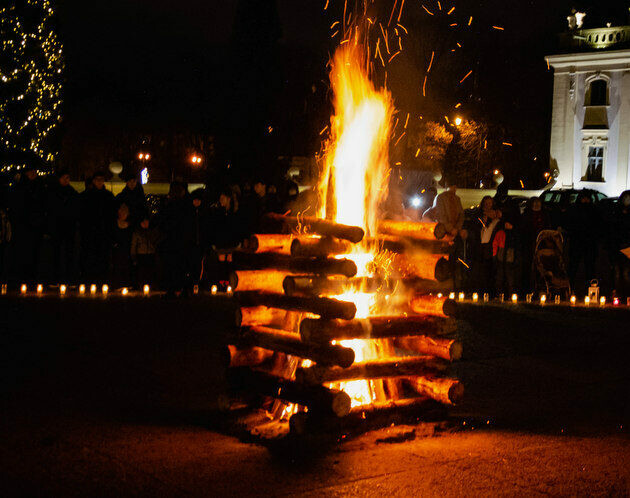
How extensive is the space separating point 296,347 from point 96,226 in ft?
35.7

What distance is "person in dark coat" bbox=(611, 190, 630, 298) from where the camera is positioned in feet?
56.0

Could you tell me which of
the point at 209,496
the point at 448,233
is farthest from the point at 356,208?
the point at 209,496

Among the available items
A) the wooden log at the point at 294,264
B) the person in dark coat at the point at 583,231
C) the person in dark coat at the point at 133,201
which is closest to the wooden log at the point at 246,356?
the wooden log at the point at 294,264

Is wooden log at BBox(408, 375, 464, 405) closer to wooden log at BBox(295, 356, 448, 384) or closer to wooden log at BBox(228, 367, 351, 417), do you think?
wooden log at BBox(295, 356, 448, 384)

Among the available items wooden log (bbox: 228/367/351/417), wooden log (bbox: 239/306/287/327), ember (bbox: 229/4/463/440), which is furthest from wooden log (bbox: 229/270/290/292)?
wooden log (bbox: 228/367/351/417)

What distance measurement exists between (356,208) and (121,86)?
63.0m

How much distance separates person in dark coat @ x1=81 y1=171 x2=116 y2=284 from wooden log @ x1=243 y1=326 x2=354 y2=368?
1020 centimetres

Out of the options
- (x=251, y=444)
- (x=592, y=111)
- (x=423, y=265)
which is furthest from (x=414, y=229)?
(x=592, y=111)

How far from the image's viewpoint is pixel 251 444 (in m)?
6.14

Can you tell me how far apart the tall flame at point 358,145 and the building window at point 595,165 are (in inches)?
1910

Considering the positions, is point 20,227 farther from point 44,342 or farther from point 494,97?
point 494,97

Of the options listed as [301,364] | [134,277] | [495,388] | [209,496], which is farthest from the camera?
[134,277]

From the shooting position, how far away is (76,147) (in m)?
62.6

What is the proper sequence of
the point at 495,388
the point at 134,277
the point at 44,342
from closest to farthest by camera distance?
1. the point at 495,388
2. the point at 44,342
3. the point at 134,277
